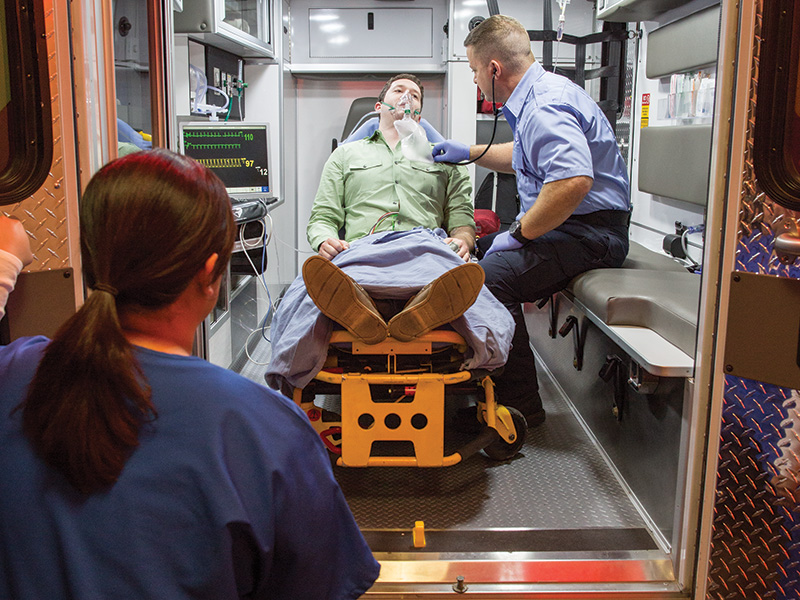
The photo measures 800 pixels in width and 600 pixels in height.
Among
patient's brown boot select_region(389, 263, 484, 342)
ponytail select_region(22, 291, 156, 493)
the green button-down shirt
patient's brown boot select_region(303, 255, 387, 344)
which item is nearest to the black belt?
the green button-down shirt

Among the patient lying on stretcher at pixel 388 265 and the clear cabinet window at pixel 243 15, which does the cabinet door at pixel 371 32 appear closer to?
the clear cabinet window at pixel 243 15

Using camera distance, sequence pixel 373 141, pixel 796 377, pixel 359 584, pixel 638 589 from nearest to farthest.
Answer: pixel 359 584 → pixel 796 377 → pixel 638 589 → pixel 373 141

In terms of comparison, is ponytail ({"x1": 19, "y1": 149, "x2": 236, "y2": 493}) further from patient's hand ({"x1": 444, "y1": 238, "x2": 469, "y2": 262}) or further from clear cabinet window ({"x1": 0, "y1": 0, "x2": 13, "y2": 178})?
patient's hand ({"x1": 444, "y1": 238, "x2": 469, "y2": 262})

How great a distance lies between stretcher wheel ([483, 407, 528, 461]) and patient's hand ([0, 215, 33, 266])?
1.93 m

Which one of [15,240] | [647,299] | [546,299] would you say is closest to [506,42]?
[546,299]

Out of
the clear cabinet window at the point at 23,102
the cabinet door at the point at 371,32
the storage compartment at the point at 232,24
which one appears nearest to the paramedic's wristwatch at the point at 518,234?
the storage compartment at the point at 232,24

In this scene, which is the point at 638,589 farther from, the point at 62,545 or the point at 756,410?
the point at 62,545

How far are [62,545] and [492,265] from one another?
8.22 feet

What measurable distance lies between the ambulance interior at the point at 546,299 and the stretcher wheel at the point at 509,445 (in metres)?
0.05

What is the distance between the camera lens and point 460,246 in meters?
3.38

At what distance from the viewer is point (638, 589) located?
2061 mm

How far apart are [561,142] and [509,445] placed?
4.17ft

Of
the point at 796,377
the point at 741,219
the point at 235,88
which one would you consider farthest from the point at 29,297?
the point at 235,88

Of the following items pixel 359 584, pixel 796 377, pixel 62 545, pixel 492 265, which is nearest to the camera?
pixel 62 545
